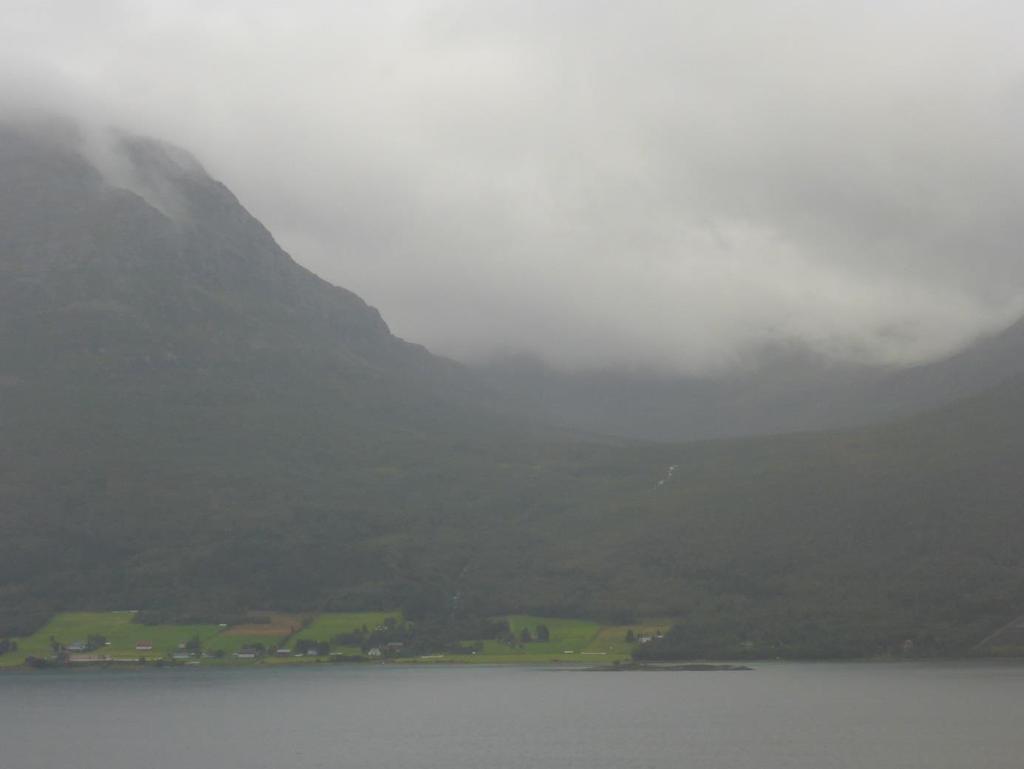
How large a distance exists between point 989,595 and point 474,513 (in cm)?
6741

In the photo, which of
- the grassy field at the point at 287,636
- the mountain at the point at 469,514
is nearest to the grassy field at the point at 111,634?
the grassy field at the point at 287,636

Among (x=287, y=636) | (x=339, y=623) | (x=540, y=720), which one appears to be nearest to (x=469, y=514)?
(x=339, y=623)

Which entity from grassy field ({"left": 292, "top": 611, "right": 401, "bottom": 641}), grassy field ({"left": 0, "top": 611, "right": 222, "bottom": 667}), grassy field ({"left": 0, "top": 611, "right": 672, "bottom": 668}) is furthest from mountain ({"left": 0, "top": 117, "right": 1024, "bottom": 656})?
grassy field ({"left": 0, "top": 611, "right": 222, "bottom": 667})

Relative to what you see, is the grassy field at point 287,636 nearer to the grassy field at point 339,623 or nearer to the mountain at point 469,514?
the grassy field at point 339,623

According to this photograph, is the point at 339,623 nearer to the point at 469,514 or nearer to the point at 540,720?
the point at 469,514

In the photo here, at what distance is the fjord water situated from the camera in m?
69.5

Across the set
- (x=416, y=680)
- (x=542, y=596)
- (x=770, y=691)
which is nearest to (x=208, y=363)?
(x=542, y=596)

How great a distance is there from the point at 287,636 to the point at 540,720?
5958cm

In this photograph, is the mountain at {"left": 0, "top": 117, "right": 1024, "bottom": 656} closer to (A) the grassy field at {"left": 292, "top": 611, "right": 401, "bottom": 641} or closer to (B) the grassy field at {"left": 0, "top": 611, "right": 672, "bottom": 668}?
(A) the grassy field at {"left": 292, "top": 611, "right": 401, "bottom": 641}

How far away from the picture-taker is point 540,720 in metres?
84.9

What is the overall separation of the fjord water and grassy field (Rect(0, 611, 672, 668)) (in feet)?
29.1

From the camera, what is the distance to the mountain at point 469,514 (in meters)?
133

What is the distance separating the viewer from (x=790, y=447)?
547ft

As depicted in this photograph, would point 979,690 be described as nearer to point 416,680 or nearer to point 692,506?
point 416,680
